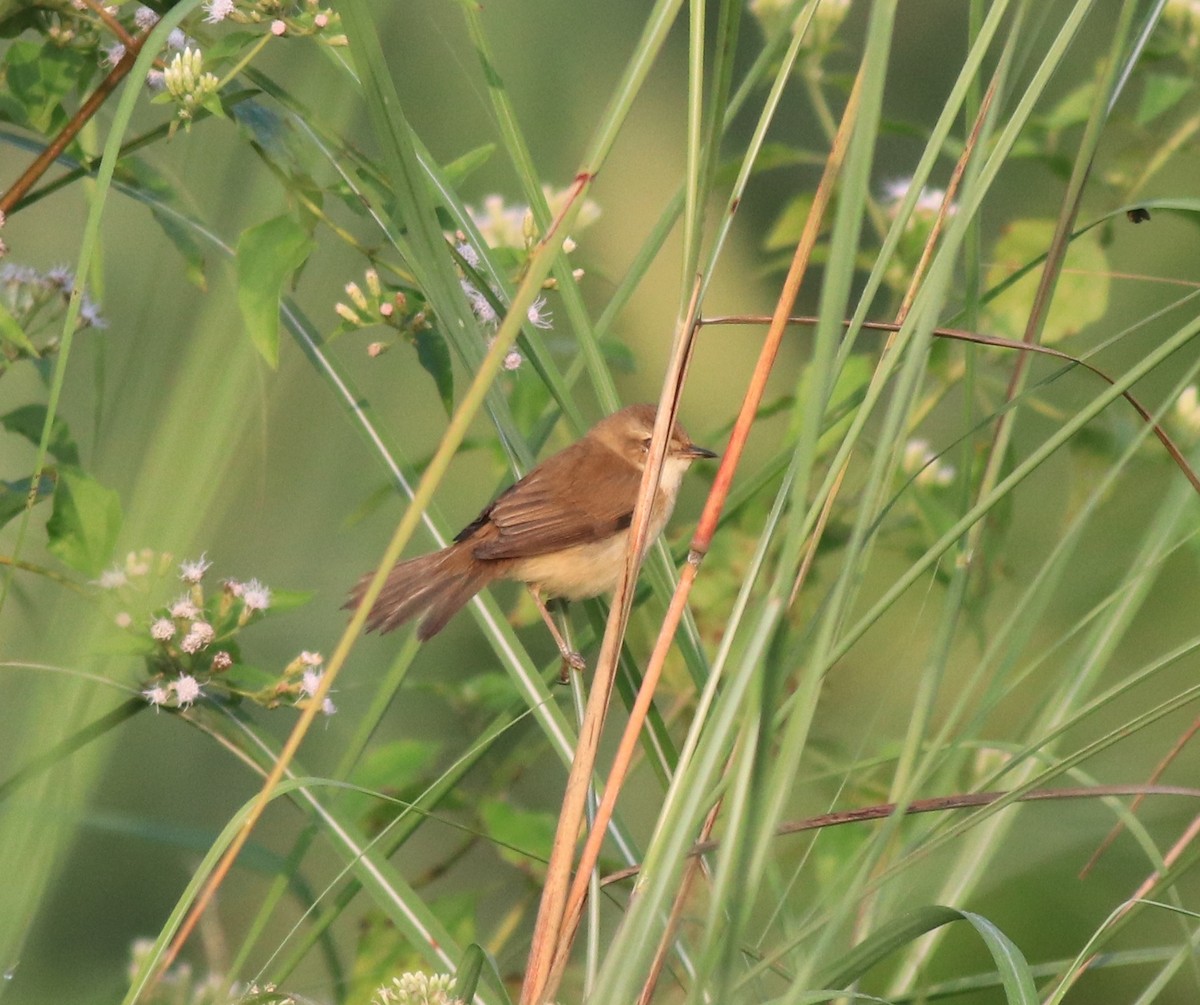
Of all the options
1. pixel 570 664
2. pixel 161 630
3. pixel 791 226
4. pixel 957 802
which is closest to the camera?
pixel 957 802

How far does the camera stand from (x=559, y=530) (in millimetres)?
2980

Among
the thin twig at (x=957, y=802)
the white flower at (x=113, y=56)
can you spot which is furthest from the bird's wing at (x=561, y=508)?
the thin twig at (x=957, y=802)

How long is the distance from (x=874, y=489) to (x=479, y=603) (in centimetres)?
95

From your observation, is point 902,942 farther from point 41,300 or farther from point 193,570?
point 41,300

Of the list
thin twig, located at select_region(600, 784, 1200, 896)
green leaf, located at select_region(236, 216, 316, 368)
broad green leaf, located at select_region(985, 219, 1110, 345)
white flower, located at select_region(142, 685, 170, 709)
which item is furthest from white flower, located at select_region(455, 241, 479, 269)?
broad green leaf, located at select_region(985, 219, 1110, 345)

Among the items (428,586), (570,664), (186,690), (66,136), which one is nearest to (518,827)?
(428,586)

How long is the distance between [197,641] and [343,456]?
0.73 m

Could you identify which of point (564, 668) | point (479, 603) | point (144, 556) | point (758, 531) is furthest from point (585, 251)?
point (144, 556)

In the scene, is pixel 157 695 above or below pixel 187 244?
below

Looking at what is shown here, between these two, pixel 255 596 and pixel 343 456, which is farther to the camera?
pixel 343 456

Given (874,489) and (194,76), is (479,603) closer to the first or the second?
(194,76)

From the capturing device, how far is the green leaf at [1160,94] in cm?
301

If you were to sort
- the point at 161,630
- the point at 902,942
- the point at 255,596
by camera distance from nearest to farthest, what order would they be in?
1. the point at 902,942
2. the point at 161,630
3. the point at 255,596

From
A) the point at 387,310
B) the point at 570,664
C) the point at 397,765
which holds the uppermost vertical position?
the point at 387,310
